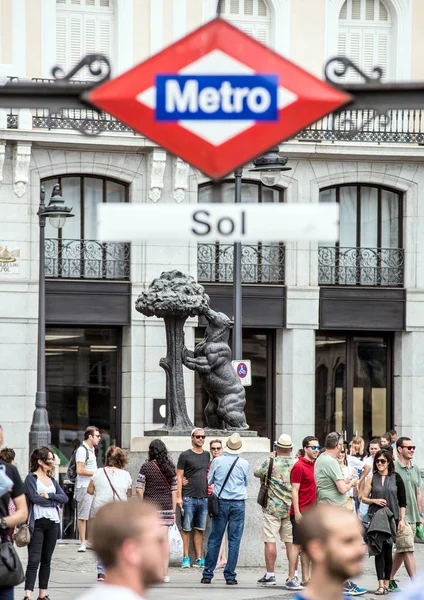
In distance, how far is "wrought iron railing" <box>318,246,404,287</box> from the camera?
34.9m

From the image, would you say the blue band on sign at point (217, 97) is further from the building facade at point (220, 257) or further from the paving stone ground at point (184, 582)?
the building facade at point (220, 257)

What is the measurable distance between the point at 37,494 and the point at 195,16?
70.0ft

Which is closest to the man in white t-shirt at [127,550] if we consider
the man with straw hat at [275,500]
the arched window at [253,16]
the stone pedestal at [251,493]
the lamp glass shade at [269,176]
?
the man with straw hat at [275,500]

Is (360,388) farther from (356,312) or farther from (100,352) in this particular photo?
(100,352)

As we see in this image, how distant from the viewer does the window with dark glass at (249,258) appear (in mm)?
34031

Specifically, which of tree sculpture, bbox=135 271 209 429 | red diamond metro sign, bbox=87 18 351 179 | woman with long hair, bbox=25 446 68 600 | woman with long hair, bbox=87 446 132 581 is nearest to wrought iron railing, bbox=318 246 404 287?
tree sculpture, bbox=135 271 209 429

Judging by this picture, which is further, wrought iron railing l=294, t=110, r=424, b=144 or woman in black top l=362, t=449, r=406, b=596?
wrought iron railing l=294, t=110, r=424, b=144

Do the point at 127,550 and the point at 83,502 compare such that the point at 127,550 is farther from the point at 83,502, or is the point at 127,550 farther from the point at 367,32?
the point at 367,32

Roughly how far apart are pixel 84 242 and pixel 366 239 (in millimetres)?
6685

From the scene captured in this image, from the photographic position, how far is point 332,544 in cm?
493

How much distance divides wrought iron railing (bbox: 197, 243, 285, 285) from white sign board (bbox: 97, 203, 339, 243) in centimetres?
2687

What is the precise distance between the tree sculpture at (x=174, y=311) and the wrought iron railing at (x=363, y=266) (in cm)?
1520

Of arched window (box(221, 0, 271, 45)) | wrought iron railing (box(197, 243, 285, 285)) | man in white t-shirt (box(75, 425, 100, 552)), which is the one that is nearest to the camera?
man in white t-shirt (box(75, 425, 100, 552))

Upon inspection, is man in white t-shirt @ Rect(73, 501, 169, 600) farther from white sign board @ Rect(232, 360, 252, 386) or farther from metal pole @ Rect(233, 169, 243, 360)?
white sign board @ Rect(232, 360, 252, 386)
